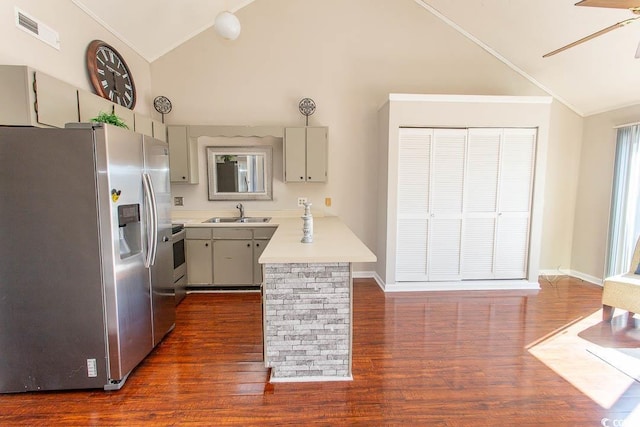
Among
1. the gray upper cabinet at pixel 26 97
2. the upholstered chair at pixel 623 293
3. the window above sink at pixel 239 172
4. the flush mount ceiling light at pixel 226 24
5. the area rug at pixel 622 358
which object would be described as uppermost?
the flush mount ceiling light at pixel 226 24

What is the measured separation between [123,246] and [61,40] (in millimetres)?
2092

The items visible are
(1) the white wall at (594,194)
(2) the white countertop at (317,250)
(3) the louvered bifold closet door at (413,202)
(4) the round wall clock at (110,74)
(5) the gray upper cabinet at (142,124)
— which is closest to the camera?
(2) the white countertop at (317,250)

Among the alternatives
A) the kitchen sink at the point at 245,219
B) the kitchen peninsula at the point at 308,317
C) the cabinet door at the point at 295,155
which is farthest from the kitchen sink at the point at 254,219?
the kitchen peninsula at the point at 308,317

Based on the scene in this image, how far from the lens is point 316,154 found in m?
4.17

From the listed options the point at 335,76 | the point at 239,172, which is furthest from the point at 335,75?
the point at 239,172

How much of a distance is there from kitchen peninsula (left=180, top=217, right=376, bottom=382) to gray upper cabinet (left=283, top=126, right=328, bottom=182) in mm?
2076

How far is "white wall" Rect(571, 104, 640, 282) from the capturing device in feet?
13.6

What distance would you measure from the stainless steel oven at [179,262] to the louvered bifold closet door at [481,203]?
11.8 ft

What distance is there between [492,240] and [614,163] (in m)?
1.85

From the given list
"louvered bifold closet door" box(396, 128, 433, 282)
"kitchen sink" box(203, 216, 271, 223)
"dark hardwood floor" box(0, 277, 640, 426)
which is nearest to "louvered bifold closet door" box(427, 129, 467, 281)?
"louvered bifold closet door" box(396, 128, 433, 282)

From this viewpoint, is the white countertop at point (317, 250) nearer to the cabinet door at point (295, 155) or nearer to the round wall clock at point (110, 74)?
the cabinet door at point (295, 155)

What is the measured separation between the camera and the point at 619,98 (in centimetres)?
388

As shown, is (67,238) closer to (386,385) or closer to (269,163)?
(386,385)

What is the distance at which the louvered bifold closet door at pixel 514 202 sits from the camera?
3.98 metres
